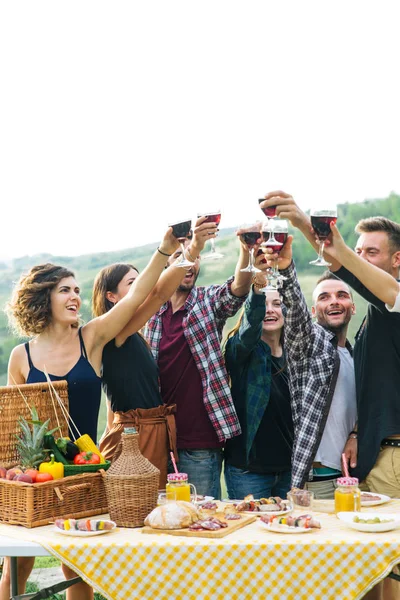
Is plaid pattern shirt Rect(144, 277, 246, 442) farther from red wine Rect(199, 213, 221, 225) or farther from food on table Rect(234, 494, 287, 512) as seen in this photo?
food on table Rect(234, 494, 287, 512)

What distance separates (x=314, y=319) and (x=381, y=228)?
2.18ft

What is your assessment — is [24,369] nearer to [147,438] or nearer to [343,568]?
[147,438]

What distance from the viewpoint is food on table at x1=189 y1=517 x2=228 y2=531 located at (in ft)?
8.93

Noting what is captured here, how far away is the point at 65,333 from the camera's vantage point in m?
3.95

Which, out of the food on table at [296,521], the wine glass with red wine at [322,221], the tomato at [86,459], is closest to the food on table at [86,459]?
the tomato at [86,459]

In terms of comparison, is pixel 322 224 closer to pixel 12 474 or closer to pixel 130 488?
pixel 130 488

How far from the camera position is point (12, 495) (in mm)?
2980

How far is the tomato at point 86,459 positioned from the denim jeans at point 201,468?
1.01m

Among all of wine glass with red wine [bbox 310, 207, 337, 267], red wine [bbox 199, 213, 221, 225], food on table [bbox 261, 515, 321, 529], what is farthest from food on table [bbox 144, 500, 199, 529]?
red wine [bbox 199, 213, 221, 225]

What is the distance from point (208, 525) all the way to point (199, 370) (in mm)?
1487

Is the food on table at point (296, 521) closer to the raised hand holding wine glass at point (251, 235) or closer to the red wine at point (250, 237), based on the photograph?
the raised hand holding wine glass at point (251, 235)

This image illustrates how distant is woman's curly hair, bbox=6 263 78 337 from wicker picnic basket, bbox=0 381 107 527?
0.60 meters

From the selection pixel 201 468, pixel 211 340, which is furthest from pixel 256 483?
pixel 211 340

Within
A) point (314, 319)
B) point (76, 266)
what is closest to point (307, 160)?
point (76, 266)
